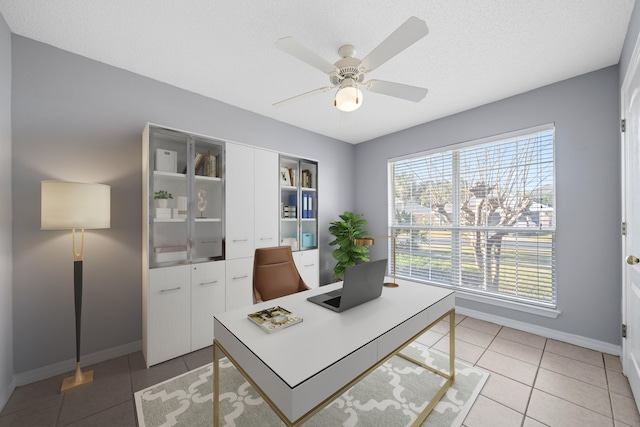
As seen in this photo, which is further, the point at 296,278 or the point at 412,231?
the point at 412,231

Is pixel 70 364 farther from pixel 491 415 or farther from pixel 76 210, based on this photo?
pixel 491 415

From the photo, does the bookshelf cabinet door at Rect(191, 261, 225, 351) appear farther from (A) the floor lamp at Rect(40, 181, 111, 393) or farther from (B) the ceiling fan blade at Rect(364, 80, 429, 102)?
(B) the ceiling fan blade at Rect(364, 80, 429, 102)

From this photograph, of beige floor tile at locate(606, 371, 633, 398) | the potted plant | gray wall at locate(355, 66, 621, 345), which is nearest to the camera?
beige floor tile at locate(606, 371, 633, 398)

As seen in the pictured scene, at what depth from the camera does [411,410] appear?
1704mm

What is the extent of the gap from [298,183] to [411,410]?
257cm

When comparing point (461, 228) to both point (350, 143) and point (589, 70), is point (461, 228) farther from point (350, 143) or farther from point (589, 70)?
point (350, 143)

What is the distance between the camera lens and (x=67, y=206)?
5.94 ft

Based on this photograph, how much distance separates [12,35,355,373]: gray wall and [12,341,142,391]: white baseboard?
4 centimetres

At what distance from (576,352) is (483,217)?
61.6 inches

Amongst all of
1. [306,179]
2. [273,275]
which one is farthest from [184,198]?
[306,179]

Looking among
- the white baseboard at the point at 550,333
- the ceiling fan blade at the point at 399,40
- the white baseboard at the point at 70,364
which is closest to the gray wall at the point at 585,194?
the white baseboard at the point at 550,333

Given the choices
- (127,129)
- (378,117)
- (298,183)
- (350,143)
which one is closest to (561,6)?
(378,117)

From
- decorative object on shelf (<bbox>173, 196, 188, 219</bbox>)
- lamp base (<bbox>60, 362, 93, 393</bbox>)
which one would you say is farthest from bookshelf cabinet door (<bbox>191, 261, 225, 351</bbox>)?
lamp base (<bbox>60, 362, 93, 393</bbox>)

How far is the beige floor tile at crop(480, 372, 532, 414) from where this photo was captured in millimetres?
1774
